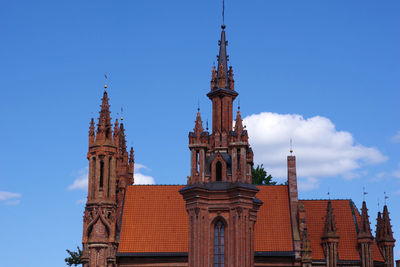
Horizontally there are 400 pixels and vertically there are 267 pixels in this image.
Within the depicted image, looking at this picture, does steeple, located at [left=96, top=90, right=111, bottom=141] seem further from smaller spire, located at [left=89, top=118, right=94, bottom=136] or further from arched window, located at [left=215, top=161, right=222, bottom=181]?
arched window, located at [left=215, top=161, right=222, bottom=181]

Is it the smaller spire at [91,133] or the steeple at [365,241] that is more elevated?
the smaller spire at [91,133]

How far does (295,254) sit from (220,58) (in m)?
17.7

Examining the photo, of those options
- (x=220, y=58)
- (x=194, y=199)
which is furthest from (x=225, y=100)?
(x=194, y=199)

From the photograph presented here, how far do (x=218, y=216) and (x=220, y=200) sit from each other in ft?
3.91

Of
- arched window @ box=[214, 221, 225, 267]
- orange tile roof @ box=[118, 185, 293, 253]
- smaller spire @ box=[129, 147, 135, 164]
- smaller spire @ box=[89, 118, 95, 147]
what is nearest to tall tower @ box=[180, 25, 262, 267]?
arched window @ box=[214, 221, 225, 267]

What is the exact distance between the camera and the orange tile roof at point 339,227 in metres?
60.3

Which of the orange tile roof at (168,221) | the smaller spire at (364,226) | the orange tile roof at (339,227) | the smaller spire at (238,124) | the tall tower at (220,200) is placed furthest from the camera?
the orange tile roof at (339,227)

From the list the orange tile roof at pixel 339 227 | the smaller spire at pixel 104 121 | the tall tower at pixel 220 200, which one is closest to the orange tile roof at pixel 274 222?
the orange tile roof at pixel 339 227

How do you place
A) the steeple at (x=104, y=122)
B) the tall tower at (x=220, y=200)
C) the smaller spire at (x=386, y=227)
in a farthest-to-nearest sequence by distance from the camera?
the smaller spire at (x=386, y=227) < the steeple at (x=104, y=122) < the tall tower at (x=220, y=200)

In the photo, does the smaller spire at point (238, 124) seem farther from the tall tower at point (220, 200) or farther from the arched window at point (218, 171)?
the arched window at point (218, 171)

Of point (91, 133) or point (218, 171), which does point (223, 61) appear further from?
point (91, 133)

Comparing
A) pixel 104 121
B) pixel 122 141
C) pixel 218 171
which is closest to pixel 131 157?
pixel 122 141

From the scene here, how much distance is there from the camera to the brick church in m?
51.2

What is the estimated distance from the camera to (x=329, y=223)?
59531mm
